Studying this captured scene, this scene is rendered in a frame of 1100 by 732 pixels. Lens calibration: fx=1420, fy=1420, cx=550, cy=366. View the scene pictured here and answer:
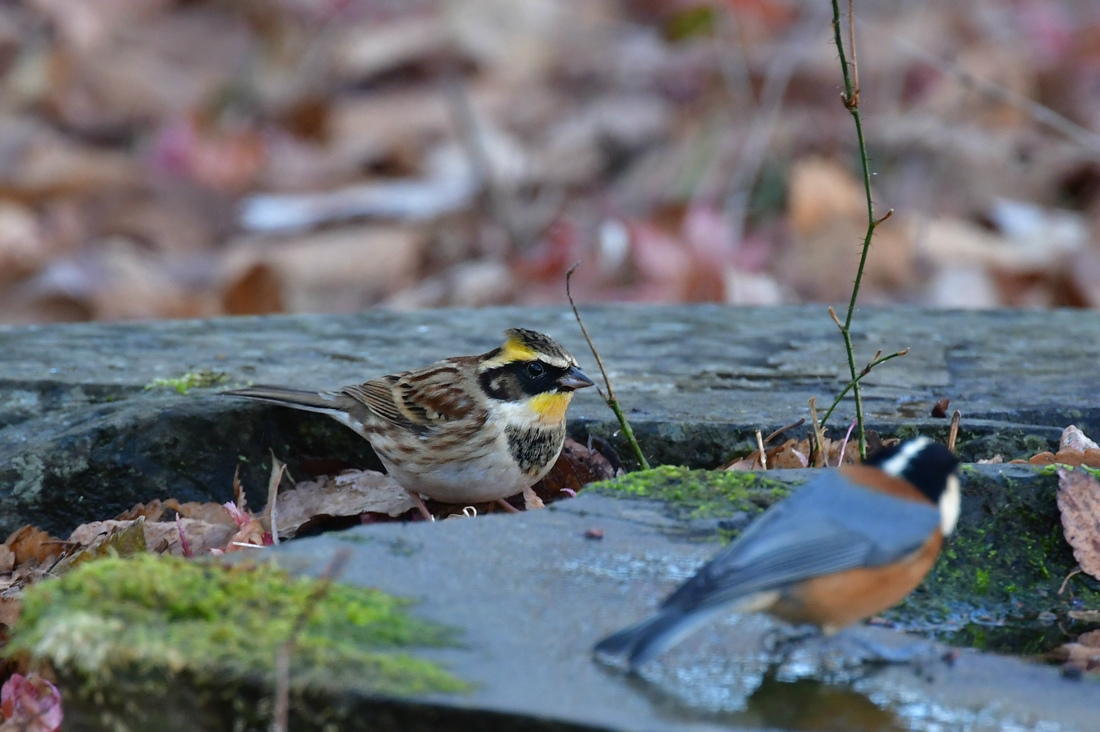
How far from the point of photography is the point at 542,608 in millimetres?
3088

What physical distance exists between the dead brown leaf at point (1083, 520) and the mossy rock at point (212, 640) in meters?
1.83

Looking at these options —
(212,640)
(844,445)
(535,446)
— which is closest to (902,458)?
(844,445)

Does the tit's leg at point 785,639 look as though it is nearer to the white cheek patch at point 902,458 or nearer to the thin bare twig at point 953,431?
the white cheek patch at point 902,458

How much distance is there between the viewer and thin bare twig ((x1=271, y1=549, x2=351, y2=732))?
256cm

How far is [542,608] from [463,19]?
13.0m

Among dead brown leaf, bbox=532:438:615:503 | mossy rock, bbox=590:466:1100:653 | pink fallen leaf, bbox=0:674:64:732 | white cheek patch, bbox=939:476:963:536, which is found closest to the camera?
white cheek patch, bbox=939:476:963:536

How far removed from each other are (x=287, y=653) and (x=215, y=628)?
0.79 ft

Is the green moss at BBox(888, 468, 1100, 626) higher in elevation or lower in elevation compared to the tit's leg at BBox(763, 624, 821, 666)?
lower

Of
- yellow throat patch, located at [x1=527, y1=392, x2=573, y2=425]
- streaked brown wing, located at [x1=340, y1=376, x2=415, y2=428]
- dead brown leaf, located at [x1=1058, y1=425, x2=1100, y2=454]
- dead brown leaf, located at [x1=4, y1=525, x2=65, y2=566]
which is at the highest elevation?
streaked brown wing, located at [x1=340, y1=376, x2=415, y2=428]

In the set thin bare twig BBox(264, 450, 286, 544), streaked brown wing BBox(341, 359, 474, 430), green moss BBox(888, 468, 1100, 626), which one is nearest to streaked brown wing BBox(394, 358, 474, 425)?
streaked brown wing BBox(341, 359, 474, 430)

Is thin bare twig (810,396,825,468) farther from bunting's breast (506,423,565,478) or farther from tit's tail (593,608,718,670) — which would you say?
tit's tail (593,608,718,670)

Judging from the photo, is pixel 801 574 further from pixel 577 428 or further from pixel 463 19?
pixel 463 19

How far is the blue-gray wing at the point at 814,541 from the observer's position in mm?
2832

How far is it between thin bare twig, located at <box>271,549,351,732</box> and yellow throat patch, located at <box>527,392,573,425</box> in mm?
2210
